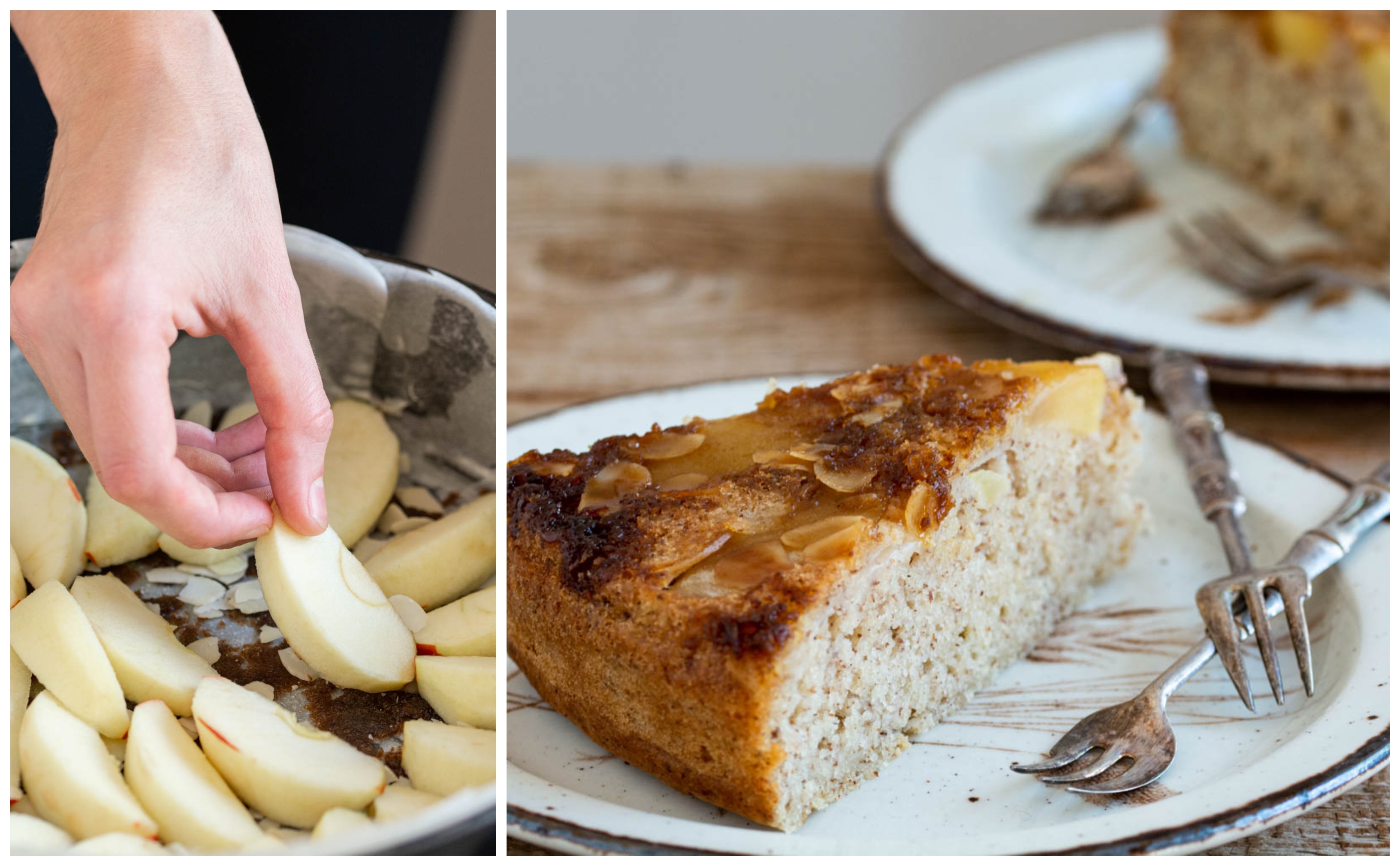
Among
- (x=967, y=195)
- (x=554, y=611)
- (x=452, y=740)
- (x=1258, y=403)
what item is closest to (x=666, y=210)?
(x=967, y=195)

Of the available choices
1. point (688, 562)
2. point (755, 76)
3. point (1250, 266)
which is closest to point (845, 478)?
point (688, 562)

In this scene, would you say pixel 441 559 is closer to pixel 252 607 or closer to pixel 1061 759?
pixel 252 607

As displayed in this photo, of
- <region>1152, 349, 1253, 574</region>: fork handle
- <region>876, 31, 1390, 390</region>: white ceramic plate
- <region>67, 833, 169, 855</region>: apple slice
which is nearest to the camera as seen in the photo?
<region>67, 833, 169, 855</region>: apple slice

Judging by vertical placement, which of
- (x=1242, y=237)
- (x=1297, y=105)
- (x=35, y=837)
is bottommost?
(x=1242, y=237)

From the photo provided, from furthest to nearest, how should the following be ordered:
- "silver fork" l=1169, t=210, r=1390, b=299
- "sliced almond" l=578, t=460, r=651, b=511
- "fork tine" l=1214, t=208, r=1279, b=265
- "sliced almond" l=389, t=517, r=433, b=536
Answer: "fork tine" l=1214, t=208, r=1279, b=265 → "silver fork" l=1169, t=210, r=1390, b=299 → "sliced almond" l=389, t=517, r=433, b=536 → "sliced almond" l=578, t=460, r=651, b=511

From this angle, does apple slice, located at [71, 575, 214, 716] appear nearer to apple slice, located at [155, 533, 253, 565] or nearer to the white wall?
apple slice, located at [155, 533, 253, 565]

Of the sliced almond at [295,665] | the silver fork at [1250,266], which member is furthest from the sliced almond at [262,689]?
the silver fork at [1250,266]

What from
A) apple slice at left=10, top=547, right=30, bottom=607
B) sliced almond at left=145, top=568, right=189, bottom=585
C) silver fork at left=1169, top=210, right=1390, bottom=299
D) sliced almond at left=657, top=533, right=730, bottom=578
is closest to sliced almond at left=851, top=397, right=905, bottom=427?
sliced almond at left=657, top=533, right=730, bottom=578
